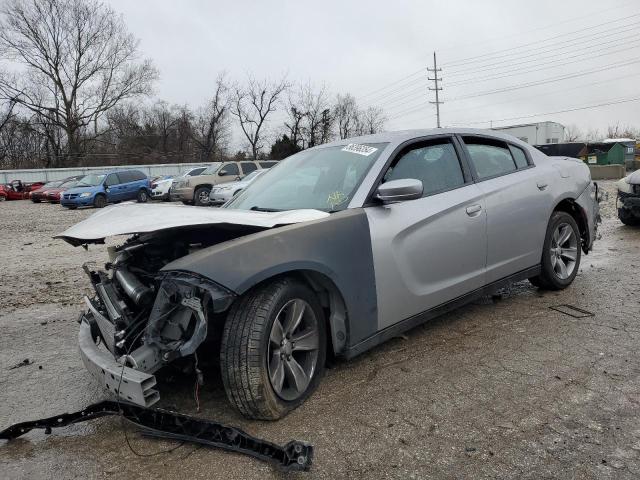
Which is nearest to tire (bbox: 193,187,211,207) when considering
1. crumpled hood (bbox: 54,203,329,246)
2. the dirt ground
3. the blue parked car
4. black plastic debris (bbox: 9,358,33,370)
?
the blue parked car

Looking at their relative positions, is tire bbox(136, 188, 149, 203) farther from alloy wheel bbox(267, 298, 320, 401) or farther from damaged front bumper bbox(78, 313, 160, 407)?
alloy wheel bbox(267, 298, 320, 401)

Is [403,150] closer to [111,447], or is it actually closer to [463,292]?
[463,292]

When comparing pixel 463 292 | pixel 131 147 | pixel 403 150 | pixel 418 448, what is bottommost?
pixel 418 448

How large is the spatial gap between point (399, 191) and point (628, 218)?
8165mm

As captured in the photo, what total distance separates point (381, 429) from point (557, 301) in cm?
282

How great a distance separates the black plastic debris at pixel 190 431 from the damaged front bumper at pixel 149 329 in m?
0.19

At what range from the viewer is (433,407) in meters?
2.84

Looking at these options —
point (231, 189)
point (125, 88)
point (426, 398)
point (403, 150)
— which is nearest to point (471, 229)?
point (403, 150)

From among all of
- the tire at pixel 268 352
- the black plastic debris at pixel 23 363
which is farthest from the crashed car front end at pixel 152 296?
the black plastic debris at pixel 23 363

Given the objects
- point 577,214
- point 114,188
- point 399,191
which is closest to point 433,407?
point 399,191

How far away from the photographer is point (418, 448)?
2.46 meters

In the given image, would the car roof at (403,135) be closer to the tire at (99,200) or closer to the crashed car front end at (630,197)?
the crashed car front end at (630,197)

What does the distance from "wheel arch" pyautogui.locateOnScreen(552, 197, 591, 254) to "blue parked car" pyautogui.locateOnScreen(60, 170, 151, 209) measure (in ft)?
69.1

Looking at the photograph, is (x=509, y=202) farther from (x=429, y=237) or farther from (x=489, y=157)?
(x=429, y=237)
